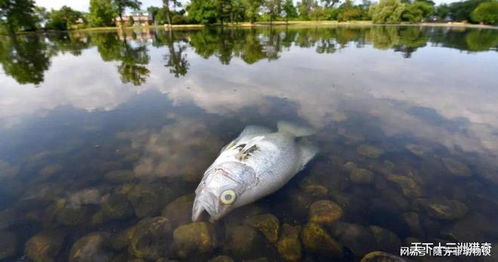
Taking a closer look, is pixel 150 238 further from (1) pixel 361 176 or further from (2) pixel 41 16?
(2) pixel 41 16

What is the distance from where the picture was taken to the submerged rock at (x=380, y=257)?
383 cm

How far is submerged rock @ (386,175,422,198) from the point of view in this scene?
17.3 ft

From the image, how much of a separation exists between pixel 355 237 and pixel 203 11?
73.5m

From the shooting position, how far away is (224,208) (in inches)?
174

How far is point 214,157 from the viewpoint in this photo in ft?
21.3

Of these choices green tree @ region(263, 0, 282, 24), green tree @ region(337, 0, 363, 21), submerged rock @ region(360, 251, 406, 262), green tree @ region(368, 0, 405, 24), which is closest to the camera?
submerged rock @ region(360, 251, 406, 262)

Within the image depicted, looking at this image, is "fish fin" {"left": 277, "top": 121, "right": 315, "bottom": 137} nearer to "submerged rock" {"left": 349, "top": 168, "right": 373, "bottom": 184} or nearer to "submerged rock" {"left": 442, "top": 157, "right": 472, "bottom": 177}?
"submerged rock" {"left": 349, "top": 168, "right": 373, "bottom": 184}

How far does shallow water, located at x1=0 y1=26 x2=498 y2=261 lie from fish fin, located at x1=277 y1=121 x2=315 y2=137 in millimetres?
379

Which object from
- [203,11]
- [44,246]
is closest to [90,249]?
[44,246]

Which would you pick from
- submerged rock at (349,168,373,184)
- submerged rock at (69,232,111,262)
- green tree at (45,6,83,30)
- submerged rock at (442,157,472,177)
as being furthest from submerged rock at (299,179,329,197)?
green tree at (45,6,83,30)

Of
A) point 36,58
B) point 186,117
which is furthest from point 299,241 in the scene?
point 36,58

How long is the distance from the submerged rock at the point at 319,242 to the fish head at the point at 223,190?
124 centimetres

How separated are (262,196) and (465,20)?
422ft

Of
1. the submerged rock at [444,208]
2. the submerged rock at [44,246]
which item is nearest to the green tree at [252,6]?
the submerged rock at [444,208]
